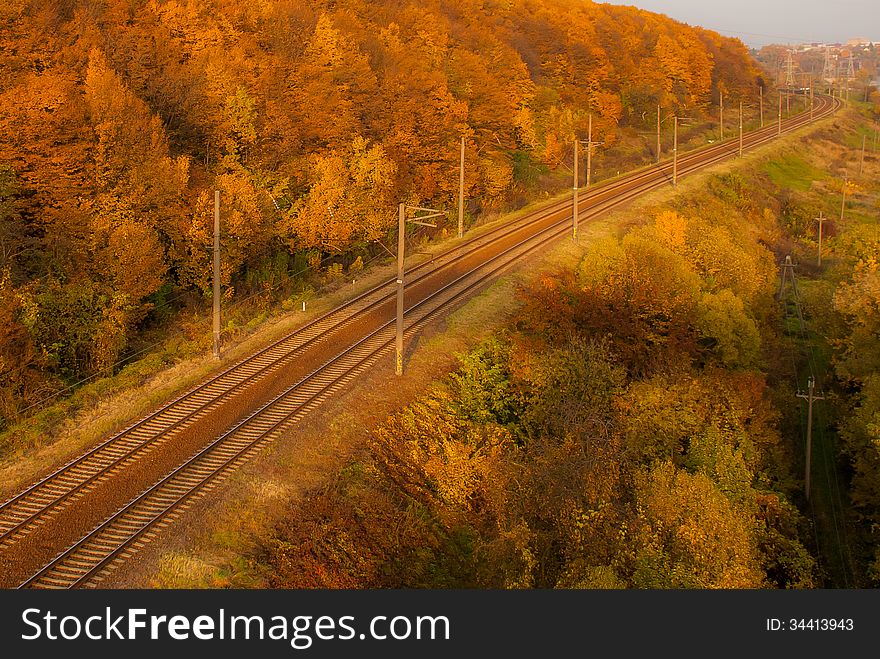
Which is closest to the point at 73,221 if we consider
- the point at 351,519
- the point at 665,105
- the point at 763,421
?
the point at 351,519

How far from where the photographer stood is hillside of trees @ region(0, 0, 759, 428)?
2698 cm

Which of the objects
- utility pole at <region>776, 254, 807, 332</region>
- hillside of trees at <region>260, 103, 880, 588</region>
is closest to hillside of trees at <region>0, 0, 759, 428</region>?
hillside of trees at <region>260, 103, 880, 588</region>

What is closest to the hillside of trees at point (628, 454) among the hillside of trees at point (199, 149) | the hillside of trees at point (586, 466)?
the hillside of trees at point (586, 466)

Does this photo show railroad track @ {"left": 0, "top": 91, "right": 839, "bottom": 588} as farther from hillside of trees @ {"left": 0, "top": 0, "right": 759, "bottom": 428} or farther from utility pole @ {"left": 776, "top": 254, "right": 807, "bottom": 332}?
utility pole @ {"left": 776, "top": 254, "right": 807, "bottom": 332}

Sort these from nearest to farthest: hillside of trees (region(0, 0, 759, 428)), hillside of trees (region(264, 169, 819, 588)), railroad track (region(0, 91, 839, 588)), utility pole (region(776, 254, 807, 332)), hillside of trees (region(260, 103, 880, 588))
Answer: railroad track (region(0, 91, 839, 588)), hillside of trees (region(264, 169, 819, 588)), hillside of trees (region(260, 103, 880, 588)), hillside of trees (region(0, 0, 759, 428)), utility pole (region(776, 254, 807, 332))

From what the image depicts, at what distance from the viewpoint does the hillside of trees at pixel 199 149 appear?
27.0 meters

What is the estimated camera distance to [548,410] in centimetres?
2531

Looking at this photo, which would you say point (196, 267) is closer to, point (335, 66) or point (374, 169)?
point (374, 169)

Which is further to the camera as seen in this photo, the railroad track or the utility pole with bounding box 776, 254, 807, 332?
the utility pole with bounding box 776, 254, 807, 332

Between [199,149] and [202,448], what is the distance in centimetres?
2078

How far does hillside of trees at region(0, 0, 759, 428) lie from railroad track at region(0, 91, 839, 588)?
4.21m

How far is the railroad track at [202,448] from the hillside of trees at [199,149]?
4211 mm

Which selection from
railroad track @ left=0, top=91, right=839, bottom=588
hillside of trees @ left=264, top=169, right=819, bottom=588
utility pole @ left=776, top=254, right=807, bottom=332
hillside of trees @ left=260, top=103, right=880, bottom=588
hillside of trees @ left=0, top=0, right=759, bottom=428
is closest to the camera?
railroad track @ left=0, top=91, right=839, bottom=588

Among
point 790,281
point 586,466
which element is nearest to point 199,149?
point 586,466
